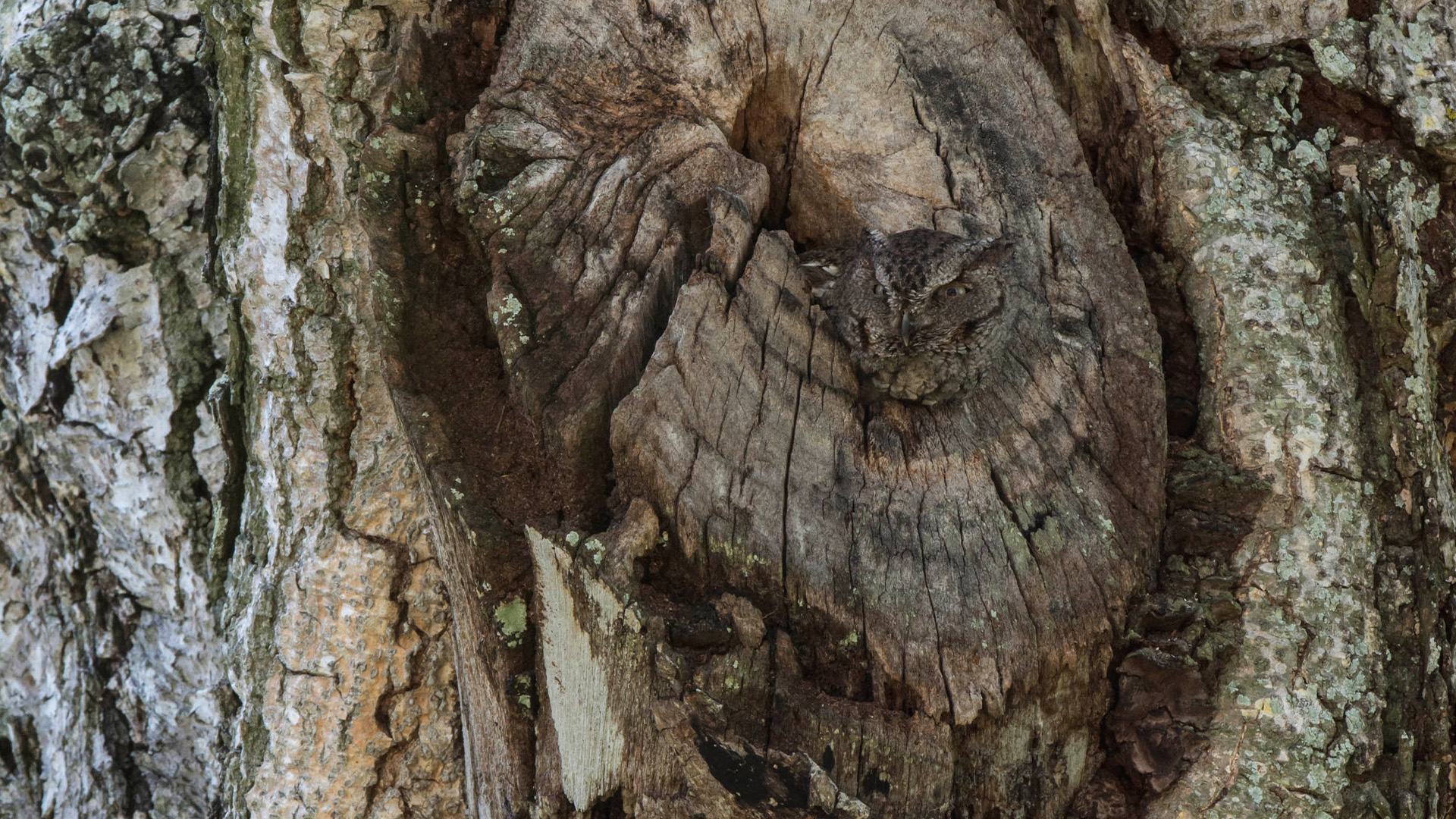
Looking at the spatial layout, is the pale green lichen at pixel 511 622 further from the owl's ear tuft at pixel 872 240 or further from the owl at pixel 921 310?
the owl's ear tuft at pixel 872 240

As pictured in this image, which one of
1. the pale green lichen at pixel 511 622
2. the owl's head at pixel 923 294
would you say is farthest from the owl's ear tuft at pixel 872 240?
the pale green lichen at pixel 511 622

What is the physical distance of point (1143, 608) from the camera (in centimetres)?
196

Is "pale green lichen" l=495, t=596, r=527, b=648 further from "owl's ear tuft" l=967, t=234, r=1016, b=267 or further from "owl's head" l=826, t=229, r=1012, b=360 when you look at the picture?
"owl's ear tuft" l=967, t=234, r=1016, b=267

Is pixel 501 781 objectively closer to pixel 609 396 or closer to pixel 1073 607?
pixel 609 396

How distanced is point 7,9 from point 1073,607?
319 centimetres

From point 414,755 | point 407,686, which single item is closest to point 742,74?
point 407,686

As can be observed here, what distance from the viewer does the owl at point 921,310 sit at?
222 cm

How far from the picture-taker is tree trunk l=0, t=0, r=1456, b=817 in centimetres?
182

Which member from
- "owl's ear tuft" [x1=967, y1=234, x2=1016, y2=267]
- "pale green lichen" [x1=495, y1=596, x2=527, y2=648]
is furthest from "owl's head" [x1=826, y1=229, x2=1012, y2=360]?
"pale green lichen" [x1=495, y1=596, x2=527, y2=648]

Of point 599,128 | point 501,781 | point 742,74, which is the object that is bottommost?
point 501,781

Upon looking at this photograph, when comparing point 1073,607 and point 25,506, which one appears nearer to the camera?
point 1073,607

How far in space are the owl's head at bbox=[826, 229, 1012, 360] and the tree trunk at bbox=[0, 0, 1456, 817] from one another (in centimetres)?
10

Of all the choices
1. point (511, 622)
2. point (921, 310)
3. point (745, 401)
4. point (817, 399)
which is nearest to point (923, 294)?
point (921, 310)

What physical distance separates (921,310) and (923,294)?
0.17 ft
